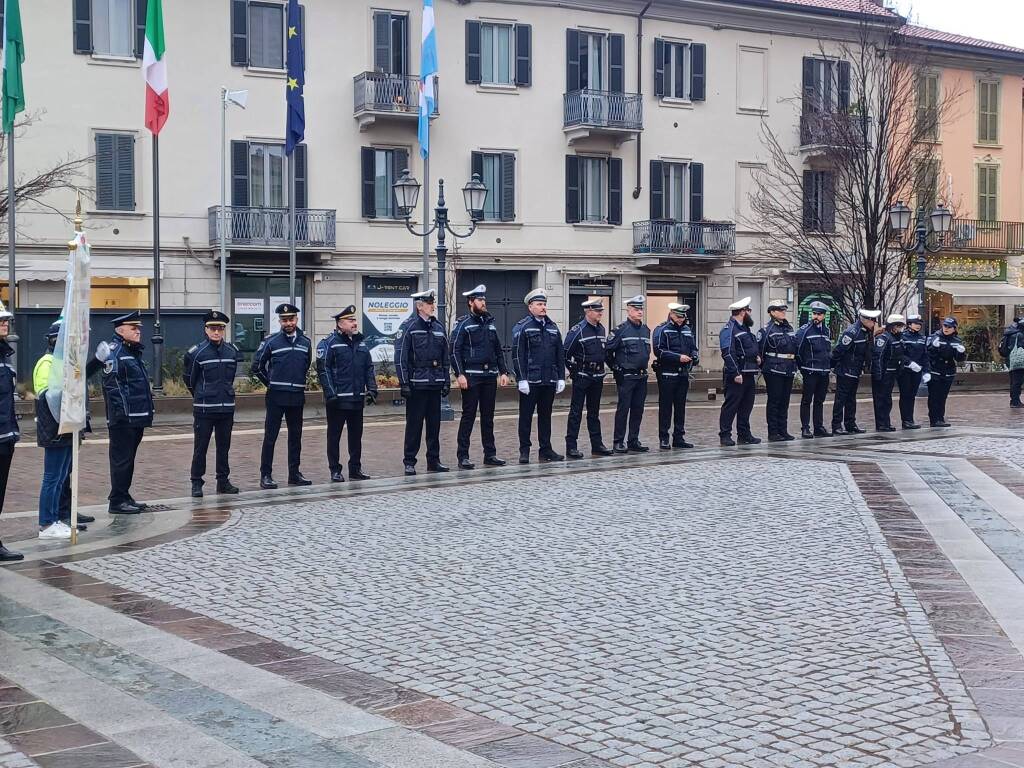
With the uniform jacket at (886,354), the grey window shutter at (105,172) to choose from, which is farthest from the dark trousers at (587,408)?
the grey window shutter at (105,172)

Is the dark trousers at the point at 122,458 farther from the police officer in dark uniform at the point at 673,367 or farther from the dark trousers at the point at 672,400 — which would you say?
the dark trousers at the point at 672,400

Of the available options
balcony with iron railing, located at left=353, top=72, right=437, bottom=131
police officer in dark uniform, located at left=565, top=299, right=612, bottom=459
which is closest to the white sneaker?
police officer in dark uniform, located at left=565, top=299, right=612, bottom=459

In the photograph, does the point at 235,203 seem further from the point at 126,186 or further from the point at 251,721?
the point at 251,721

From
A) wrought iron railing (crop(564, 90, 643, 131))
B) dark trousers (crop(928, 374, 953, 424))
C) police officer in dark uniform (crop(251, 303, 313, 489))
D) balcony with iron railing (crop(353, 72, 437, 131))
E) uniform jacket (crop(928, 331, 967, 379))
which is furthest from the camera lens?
wrought iron railing (crop(564, 90, 643, 131))

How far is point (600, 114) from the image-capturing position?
116 feet

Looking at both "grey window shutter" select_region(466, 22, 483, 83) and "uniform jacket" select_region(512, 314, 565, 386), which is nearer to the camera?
"uniform jacket" select_region(512, 314, 565, 386)

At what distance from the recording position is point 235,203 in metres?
32.0

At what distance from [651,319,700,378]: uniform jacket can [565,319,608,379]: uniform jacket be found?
0.95m

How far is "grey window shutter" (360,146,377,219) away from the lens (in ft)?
109

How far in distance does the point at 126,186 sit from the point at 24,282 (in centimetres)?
344

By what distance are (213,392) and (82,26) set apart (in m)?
20.9

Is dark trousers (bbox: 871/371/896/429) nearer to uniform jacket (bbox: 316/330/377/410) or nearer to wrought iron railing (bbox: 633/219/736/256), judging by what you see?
uniform jacket (bbox: 316/330/377/410)

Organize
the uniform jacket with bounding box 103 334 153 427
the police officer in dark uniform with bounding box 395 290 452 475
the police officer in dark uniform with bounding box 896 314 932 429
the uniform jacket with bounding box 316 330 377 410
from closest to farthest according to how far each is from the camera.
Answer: the uniform jacket with bounding box 103 334 153 427 → the uniform jacket with bounding box 316 330 377 410 → the police officer in dark uniform with bounding box 395 290 452 475 → the police officer in dark uniform with bounding box 896 314 932 429

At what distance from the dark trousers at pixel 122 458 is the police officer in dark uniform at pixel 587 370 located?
20.3ft
